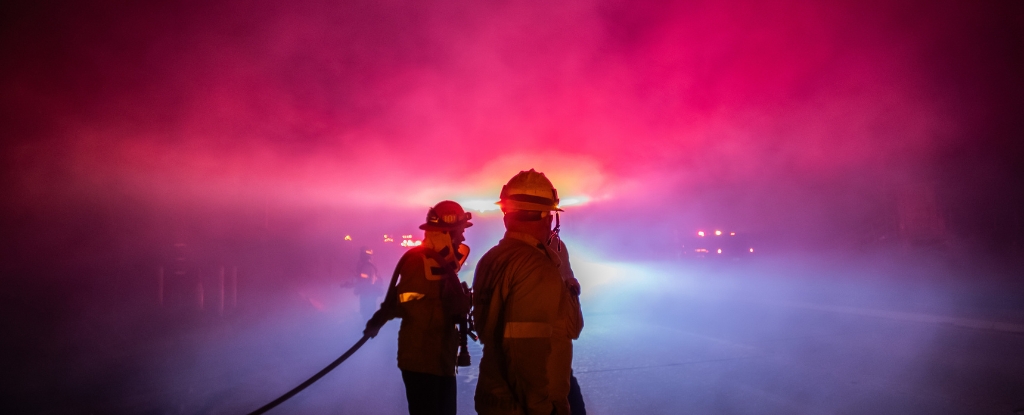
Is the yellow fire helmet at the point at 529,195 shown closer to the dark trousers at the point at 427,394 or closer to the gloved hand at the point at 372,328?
the dark trousers at the point at 427,394

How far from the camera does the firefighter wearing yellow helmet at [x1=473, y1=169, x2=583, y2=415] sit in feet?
5.47

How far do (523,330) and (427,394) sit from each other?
109 cm

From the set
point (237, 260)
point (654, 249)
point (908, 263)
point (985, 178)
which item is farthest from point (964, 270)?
point (237, 260)

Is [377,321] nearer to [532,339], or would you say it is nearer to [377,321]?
[377,321]

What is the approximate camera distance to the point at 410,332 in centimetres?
259

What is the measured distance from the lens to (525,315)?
1.69 meters

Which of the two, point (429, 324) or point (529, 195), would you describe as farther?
point (429, 324)

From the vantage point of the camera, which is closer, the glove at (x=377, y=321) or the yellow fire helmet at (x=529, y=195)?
the yellow fire helmet at (x=529, y=195)

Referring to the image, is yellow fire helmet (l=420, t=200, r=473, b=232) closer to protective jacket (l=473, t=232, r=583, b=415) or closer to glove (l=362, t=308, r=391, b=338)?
glove (l=362, t=308, r=391, b=338)

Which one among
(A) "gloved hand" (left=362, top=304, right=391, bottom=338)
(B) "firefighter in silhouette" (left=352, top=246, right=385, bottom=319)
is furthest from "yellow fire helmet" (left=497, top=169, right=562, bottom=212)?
(B) "firefighter in silhouette" (left=352, top=246, right=385, bottom=319)

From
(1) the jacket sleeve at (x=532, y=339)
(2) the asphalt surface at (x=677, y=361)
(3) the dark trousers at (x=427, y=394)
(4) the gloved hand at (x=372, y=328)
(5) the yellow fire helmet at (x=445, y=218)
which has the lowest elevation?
(2) the asphalt surface at (x=677, y=361)

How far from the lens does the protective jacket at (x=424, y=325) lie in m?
2.54

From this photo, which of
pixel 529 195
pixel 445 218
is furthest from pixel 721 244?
pixel 529 195

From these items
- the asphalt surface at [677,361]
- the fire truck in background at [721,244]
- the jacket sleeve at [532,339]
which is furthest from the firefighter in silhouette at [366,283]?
the fire truck in background at [721,244]
